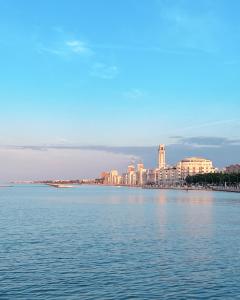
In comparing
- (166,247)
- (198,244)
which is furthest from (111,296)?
(198,244)

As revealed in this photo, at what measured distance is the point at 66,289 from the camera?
76.8 feet

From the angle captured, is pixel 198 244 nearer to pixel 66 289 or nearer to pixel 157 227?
pixel 157 227

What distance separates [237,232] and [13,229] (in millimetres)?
21359

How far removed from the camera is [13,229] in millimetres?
47656

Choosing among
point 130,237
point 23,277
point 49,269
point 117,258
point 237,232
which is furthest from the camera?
point 237,232

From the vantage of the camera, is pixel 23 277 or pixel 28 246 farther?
pixel 28 246

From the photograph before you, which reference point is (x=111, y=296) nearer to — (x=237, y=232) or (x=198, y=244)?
(x=198, y=244)

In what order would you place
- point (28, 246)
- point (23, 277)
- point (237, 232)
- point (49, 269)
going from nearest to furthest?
point (23, 277), point (49, 269), point (28, 246), point (237, 232)

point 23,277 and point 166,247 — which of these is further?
point 166,247

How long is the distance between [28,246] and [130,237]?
946 cm

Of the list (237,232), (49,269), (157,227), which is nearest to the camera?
(49,269)

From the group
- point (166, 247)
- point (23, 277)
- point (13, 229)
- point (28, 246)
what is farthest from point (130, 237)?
point (23, 277)

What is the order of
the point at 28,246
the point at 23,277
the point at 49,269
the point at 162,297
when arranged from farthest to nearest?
the point at 28,246 < the point at 49,269 < the point at 23,277 < the point at 162,297

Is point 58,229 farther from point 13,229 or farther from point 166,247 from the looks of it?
point 166,247
